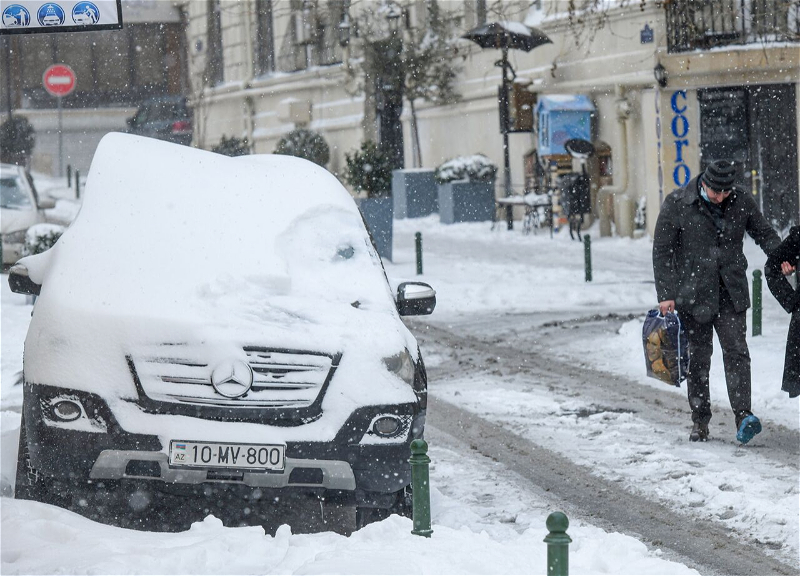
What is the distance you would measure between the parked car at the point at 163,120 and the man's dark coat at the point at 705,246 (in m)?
35.7

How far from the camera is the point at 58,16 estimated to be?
7.04 metres

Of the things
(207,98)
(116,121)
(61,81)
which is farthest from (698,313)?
(116,121)

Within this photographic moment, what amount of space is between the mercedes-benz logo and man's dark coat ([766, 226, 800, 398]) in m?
3.47

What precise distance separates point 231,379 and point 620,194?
20.1 m

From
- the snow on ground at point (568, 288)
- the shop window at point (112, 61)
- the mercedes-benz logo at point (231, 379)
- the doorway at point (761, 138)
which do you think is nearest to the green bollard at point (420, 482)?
the mercedes-benz logo at point (231, 379)

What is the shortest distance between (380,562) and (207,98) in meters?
41.5

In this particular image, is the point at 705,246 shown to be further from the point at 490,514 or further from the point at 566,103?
the point at 566,103

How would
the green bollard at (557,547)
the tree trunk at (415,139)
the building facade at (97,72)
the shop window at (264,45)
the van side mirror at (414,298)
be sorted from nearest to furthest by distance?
the green bollard at (557,547), the van side mirror at (414,298), the tree trunk at (415,139), the shop window at (264,45), the building facade at (97,72)

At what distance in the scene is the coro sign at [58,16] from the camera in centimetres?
678

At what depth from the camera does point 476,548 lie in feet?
17.2

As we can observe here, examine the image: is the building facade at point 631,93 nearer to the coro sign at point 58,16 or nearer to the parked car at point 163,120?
the parked car at point 163,120

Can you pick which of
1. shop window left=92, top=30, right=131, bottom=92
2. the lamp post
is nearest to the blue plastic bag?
the lamp post

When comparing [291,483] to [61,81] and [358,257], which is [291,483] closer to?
[358,257]

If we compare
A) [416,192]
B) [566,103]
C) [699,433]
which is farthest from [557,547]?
[416,192]
